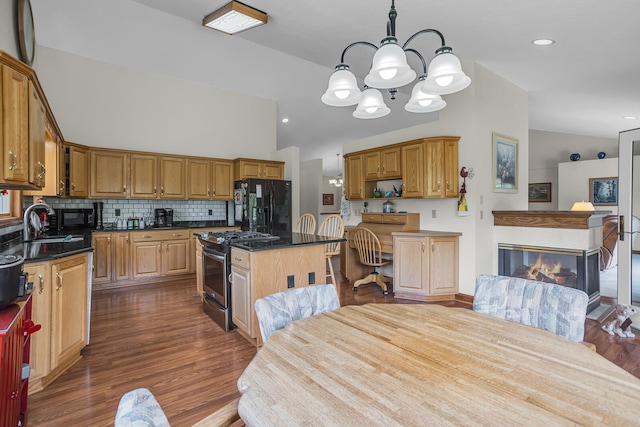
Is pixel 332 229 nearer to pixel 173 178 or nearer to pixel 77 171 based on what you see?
pixel 173 178

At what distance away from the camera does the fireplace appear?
11.8 ft

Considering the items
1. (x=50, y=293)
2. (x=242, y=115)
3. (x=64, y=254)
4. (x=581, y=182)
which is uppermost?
(x=242, y=115)

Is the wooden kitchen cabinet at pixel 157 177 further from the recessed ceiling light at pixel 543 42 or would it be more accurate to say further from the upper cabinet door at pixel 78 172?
the recessed ceiling light at pixel 543 42

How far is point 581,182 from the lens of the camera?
24.8 feet

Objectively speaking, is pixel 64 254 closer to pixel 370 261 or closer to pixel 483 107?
pixel 370 261

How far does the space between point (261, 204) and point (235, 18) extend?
2.96 m

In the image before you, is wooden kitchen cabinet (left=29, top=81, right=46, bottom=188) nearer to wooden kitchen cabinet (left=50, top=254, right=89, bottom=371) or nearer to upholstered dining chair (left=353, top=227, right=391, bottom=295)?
wooden kitchen cabinet (left=50, top=254, right=89, bottom=371)

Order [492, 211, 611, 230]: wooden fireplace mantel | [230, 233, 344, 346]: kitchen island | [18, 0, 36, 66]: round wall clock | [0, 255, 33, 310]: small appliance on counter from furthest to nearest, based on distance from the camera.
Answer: [492, 211, 611, 230]: wooden fireplace mantel → [18, 0, 36, 66]: round wall clock → [230, 233, 344, 346]: kitchen island → [0, 255, 33, 310]: small appliance on counter

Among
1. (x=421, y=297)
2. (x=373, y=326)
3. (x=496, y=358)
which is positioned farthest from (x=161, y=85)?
(x=496, y=358)

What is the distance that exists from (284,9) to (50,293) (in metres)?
3.06

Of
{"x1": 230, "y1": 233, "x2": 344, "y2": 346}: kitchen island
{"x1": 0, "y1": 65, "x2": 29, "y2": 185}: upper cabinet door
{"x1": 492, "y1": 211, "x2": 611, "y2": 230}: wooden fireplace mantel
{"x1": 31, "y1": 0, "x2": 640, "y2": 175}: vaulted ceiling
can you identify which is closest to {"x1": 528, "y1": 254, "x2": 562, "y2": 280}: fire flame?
{"x1": 492, "y1": 211, "x2": 611, "y2": 230}: wooden fireplace mantel

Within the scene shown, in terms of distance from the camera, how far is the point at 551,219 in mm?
3789

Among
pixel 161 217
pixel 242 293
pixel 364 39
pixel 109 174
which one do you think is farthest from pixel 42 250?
pixel 364 39

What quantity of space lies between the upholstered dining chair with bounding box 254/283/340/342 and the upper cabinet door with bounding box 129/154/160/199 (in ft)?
14.9
